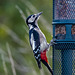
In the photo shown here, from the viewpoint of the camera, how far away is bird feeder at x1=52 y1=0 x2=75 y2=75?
6547 mm

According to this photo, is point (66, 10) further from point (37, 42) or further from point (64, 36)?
point (37, 42)

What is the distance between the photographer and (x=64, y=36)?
6641 millimetres

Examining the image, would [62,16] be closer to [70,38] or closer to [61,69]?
[70,38]

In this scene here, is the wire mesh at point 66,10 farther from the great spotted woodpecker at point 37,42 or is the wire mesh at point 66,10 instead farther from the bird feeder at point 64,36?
the great spotted woodpecker at point 37,42

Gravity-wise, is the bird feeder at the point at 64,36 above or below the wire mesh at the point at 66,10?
below

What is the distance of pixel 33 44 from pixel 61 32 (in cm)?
79

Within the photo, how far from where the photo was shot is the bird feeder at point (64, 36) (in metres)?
6.55

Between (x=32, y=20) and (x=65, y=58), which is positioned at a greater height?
(x=32, y=20)

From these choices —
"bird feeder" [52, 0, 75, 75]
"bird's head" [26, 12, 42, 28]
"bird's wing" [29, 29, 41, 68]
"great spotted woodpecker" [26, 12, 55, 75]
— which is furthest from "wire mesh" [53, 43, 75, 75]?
"bird's head" [26, 12, 42, 28]

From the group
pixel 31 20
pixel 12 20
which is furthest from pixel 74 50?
pixel 12 20

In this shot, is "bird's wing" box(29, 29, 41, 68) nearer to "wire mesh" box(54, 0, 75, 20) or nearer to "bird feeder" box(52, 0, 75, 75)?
"bird feeder" box(52, 0, 75, 75)

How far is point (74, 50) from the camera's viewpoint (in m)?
6.67

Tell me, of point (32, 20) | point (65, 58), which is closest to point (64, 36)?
point (65, 58)

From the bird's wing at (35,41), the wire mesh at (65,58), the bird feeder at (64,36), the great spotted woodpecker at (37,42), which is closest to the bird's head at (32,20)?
the great spotted woodpecker at (37,42)
